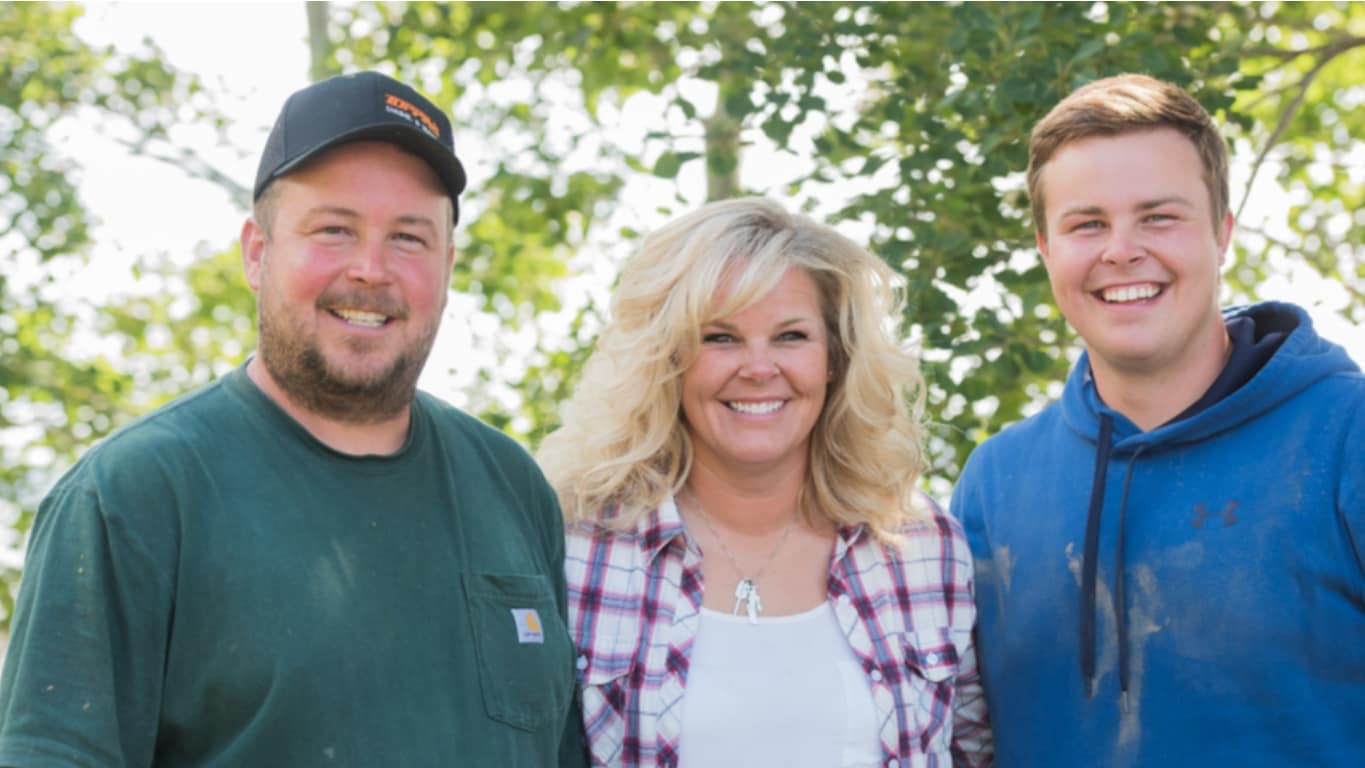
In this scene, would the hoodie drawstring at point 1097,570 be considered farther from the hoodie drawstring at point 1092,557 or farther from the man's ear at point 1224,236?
the man's ear at point 1224,236

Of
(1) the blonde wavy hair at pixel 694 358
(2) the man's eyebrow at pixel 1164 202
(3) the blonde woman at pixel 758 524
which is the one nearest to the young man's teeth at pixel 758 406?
(3) the blonde woman at pixel 758 524

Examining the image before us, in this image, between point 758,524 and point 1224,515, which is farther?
point 758,524

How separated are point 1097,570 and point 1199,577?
0.23 m

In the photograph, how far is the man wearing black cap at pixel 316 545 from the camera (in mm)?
2006

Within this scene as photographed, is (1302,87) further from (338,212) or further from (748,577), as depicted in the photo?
(338,212)

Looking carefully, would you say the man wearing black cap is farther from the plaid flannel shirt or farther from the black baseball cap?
the plaid flannel shirt

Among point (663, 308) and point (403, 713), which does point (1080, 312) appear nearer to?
point (663, 308)

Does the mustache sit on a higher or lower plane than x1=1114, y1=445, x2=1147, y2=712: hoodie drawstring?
higher

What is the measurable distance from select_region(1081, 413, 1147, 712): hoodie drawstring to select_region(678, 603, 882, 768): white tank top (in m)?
0.47

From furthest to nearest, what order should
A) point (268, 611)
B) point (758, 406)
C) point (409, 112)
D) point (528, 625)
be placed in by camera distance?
point (758, 406) → point (528, 625) → point (409, 112) → point (268, 611)

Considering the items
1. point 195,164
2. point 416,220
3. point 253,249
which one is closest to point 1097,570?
point 416,220

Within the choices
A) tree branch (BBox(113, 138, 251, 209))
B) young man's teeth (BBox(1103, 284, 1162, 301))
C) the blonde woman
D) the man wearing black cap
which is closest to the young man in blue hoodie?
young man's teeth (BBox(1103, 284, 1162, 301))

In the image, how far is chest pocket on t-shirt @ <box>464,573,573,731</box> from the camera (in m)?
2.46

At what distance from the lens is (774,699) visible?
299 centimetres
